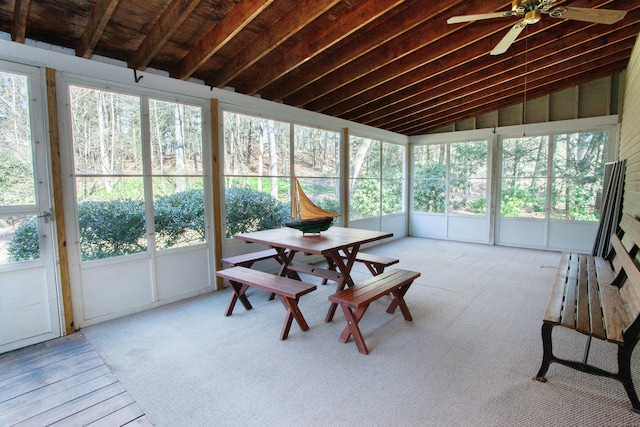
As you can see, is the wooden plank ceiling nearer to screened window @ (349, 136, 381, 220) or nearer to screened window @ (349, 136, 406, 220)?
screened window @ (349, 136, 381, 220)

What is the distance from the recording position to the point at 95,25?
286 cm

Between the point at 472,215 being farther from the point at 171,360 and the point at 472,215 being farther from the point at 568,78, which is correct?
the point at 171,360

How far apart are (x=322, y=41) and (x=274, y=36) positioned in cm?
55

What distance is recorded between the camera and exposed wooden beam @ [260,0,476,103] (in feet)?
11.4

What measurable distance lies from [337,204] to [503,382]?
452 centimetres

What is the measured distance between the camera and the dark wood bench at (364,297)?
9.15 ft

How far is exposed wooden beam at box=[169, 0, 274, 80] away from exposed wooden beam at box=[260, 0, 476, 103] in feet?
4.49

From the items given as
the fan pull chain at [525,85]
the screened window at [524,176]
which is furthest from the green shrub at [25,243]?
the screened window at [524,176]

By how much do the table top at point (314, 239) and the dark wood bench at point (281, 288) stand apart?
342 mm

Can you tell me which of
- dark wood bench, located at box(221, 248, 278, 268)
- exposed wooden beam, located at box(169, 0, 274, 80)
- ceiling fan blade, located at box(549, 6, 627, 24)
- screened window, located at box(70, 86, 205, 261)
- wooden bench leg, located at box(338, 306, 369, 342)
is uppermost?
exposed wooden beam, located at box(169, 0, 274, 80)

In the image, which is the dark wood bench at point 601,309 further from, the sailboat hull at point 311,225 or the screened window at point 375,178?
the screened window at point 375,178

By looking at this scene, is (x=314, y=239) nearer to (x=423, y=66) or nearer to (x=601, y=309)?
(x=601, y=309)

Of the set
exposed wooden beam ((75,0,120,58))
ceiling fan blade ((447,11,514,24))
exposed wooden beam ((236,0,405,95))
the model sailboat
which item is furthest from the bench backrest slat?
exposed wooden beam ((75,0,120,58))

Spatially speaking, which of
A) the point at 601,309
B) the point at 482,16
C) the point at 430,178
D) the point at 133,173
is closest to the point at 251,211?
the point at 133,173
